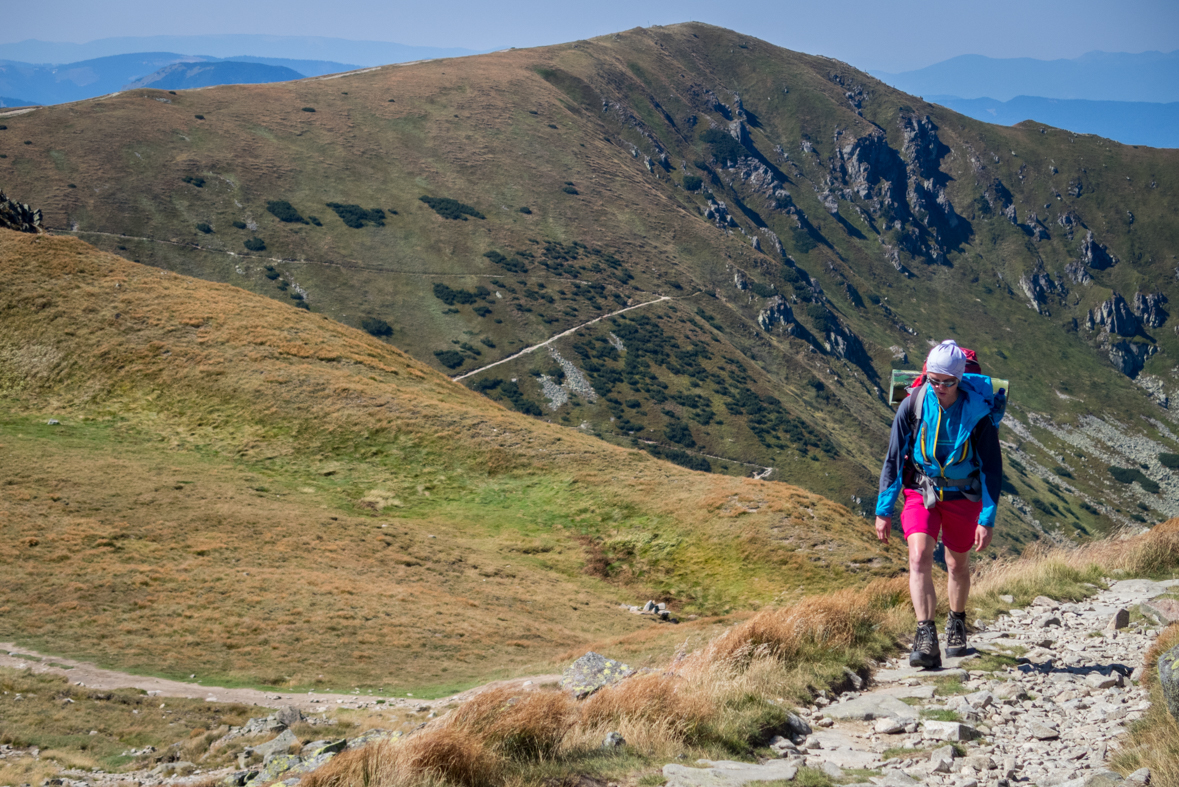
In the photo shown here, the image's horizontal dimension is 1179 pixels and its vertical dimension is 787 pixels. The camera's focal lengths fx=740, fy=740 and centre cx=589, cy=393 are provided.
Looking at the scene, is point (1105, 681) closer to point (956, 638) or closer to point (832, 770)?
point (956, 638)

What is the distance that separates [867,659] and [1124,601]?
15.2ft

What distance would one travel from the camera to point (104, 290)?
33094 millimetres

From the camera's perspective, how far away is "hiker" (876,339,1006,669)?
307 inches

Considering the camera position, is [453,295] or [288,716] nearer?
[288,716]

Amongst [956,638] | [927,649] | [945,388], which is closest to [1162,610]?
[956,638]

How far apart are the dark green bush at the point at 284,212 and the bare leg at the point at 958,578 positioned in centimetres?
17644

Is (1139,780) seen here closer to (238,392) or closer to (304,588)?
(304,588)

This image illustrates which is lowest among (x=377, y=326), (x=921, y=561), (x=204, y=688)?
(x=204, y=688)

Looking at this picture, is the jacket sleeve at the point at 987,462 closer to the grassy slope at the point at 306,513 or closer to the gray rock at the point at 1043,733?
the gray rock at the point at 1043,733

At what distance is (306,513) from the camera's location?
22.2 metres

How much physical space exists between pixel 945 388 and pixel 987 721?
127 inches

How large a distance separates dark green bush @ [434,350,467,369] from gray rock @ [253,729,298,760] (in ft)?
467

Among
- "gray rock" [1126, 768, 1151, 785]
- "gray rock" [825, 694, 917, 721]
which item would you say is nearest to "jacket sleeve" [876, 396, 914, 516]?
"gray rock" [825, 694, 917, 721]

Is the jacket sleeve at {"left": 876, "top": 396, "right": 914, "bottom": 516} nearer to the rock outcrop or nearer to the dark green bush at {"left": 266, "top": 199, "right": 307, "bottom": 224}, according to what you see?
the rock outcrop
